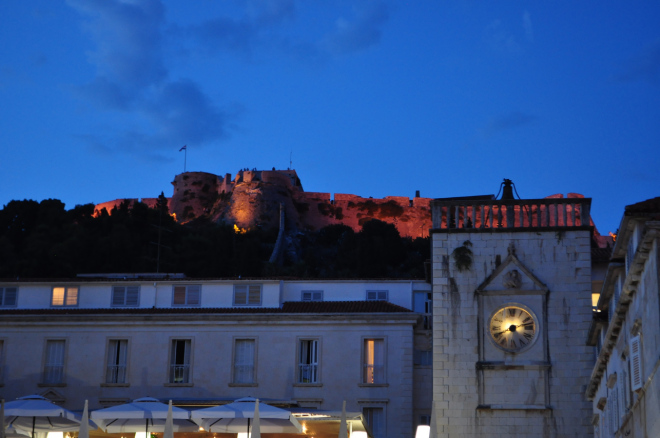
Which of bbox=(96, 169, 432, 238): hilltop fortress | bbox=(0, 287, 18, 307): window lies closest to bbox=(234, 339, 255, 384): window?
bbox=(0, 287, 18, 307): window

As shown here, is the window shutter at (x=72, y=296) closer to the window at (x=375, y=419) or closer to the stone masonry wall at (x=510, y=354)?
the window at (x=375, y=419)

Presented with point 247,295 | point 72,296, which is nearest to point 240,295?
point 247,295

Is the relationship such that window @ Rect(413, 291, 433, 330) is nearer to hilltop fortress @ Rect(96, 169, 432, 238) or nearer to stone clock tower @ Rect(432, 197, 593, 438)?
stone clock tower @ Rect(432, 197, 593, 438)

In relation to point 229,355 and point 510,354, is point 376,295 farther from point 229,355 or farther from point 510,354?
point 510,354

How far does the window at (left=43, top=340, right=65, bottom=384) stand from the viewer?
39938 millimetres

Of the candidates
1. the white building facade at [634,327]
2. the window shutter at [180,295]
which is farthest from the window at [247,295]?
the white building facade at [634,327]

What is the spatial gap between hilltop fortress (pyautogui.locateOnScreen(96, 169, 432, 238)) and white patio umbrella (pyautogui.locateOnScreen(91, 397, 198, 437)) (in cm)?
7613

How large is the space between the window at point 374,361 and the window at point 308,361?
1.94 meters

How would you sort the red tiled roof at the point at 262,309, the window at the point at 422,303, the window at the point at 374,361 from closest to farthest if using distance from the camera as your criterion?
the window at the point at 374,361, the red tiled roof at the point at 262,309, the window at the point at 422,303

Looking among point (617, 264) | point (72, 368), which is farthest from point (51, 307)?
point (617, 264)

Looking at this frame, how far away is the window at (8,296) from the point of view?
4312 cm

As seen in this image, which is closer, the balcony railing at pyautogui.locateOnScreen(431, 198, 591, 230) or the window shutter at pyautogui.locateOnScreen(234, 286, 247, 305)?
the balcony railing at pyautogui.locateOnScreen(431, 198, 591, 230)

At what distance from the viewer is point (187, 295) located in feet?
138

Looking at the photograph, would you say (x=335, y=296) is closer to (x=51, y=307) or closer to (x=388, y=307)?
(x=388, y=307)
